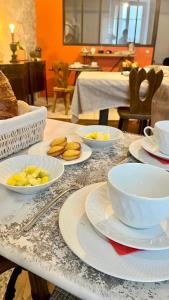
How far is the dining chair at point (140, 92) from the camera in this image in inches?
79.4

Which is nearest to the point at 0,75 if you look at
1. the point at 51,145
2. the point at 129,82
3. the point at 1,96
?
the point at 1,96

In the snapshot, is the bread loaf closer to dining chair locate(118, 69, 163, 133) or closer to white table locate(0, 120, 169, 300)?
white table locate(0, 120, 169, 300)

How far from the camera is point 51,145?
73 centimetres

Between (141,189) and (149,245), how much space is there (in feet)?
0.38

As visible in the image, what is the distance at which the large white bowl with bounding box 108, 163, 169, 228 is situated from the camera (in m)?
0.36

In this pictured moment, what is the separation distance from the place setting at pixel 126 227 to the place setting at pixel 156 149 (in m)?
0.20

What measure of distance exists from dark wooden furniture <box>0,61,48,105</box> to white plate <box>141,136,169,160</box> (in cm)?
289

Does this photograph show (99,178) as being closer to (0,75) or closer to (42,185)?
(42,185)

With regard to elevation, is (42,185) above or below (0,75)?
below

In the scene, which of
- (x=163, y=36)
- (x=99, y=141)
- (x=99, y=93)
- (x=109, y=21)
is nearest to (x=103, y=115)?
(x=99, y=93)

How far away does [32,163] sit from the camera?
0.61m

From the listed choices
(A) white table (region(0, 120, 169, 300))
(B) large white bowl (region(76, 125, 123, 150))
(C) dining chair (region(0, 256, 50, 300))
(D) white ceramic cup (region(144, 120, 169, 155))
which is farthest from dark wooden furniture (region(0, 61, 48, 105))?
(A) white table (region(0, 120, 169, 300))

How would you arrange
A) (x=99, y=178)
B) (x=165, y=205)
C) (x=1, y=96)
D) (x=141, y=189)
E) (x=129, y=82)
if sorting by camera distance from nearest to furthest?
(x=165, y=205) → (x=141, y=189) → (x=99, y=178) → (x=1, y=96) → (x=129, y=82)

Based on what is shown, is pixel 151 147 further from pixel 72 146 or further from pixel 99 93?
pixel 99 93
